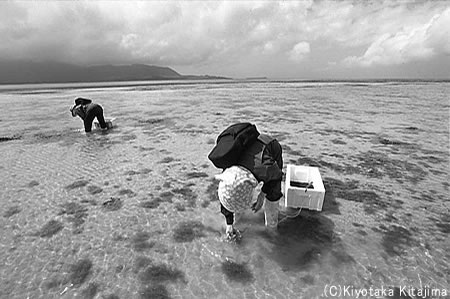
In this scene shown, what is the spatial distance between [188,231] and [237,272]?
59.4 inches

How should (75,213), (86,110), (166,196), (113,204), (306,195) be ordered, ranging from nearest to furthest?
(306,195) → (75,213) → (113,204) → (166,196) → (86,110)

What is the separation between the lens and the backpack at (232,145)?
3795mm

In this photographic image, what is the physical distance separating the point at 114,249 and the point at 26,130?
1435 centimetres

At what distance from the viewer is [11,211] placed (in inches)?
237

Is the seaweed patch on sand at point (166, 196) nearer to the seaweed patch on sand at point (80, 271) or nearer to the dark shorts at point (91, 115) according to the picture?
the seaweed patch on sand at point (80, 271)

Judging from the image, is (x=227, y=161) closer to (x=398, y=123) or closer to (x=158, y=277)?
(x=158, y=277)

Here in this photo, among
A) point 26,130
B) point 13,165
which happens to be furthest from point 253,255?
point 26,130

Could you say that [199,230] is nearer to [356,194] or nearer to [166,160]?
[356,194]

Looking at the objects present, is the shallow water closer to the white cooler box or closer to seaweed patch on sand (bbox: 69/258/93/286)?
seaweed patch on sand (bbox: 69/258/93/286)

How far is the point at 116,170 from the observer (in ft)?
27.9

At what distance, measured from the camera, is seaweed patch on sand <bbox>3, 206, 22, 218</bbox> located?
5870 mm

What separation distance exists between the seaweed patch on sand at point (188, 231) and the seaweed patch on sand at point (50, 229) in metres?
2.48

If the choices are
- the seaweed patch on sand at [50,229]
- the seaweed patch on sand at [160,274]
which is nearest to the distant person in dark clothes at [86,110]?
the seaweed patch on sand at [50,229]

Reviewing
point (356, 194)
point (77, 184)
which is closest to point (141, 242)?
point (77, 184)
